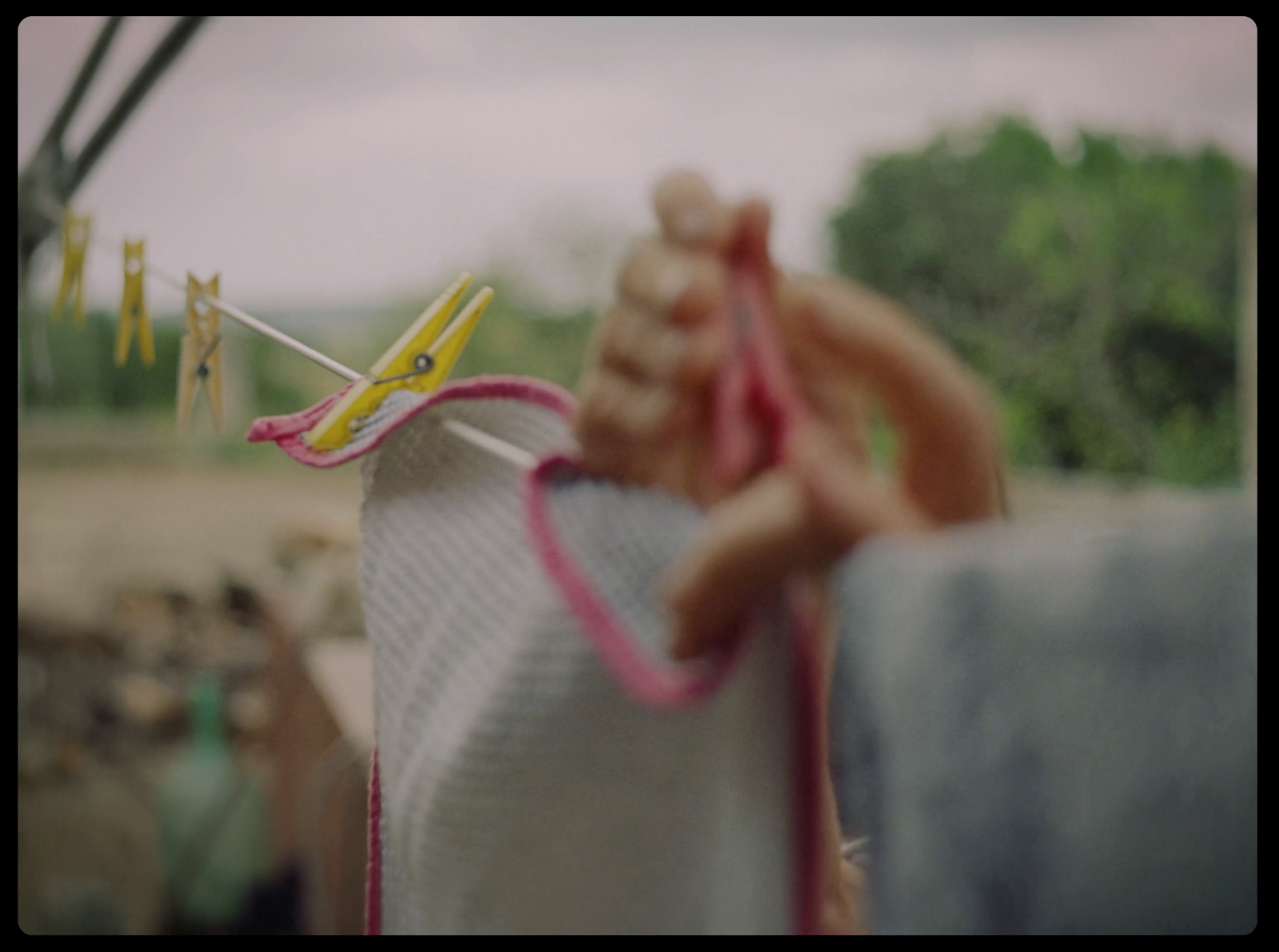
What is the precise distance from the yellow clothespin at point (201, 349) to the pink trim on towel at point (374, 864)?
208 mm

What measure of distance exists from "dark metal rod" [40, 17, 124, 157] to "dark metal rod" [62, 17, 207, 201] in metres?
0.03

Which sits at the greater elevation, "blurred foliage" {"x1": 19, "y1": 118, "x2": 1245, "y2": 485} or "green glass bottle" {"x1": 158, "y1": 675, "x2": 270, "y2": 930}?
"blurred foliage" {"x1": 19, "y1": 118, "x2": 1245, "y2": 485}

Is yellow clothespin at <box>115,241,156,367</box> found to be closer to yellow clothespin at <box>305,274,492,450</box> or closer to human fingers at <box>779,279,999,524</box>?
yellow clothespin at <box>305,274,492,450</box>

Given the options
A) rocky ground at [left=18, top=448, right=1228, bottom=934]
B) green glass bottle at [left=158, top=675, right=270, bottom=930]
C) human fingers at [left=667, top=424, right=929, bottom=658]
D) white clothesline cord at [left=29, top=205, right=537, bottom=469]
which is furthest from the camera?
rocky ground at [left=18, top=448, right=1228, bottom=934]

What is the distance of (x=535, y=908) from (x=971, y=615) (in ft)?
0.62

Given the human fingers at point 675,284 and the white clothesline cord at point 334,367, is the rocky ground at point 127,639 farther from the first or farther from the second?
the human fingers at point 675,284

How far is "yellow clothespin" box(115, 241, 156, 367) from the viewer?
0.57 metres

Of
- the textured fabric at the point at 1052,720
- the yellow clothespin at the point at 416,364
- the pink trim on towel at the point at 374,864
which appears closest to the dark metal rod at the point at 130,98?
the yellow clothespin at the point at 416,364

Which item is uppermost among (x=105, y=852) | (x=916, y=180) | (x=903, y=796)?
(x=916, y=180)

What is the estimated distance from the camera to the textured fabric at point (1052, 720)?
0.94ft

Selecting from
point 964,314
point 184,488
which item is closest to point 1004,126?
point 964,314

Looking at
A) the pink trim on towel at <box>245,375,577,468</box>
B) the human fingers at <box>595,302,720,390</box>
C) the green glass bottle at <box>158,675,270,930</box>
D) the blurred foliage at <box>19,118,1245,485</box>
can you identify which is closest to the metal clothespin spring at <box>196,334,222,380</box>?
the pink trim on towel at <box>245,375,577,468</box>

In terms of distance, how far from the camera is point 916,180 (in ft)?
22.0
